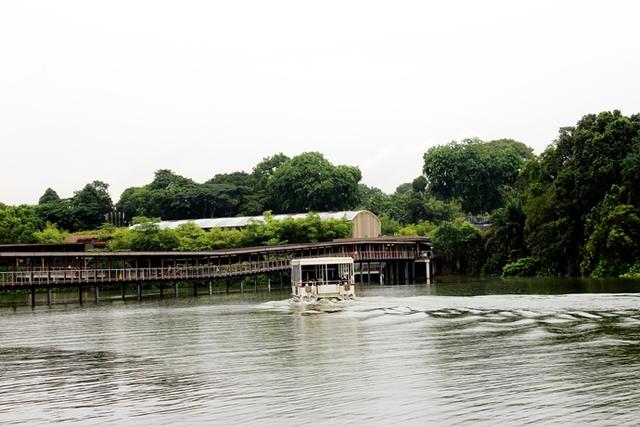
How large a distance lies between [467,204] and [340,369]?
340 ft

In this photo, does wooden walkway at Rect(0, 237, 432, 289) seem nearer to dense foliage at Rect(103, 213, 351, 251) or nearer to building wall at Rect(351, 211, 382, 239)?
dense foliage at Rect(103, 213, 351, 251)

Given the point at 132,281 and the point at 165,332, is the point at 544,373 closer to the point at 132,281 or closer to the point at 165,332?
the point at 165,332

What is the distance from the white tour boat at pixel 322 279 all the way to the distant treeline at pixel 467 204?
69.9 ft

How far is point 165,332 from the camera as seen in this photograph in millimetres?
35031

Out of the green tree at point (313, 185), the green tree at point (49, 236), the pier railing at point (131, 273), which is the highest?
the green tree at point (313, 185)

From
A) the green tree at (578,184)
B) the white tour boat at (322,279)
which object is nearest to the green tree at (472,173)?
the green tree at (578,184)

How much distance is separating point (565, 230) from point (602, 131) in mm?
8548

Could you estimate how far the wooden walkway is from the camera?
201 feet

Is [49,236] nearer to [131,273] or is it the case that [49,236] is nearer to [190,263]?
[190,263]

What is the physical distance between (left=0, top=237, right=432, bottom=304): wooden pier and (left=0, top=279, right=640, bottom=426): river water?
21571mm

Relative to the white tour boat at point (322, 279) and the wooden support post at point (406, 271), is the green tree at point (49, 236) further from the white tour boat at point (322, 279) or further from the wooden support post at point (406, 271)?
the white tour boat at point (322, 279)

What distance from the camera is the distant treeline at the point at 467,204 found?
7138cm

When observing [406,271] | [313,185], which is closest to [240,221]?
[313,185]

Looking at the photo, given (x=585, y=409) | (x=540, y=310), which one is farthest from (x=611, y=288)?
(x=585, y=409)
